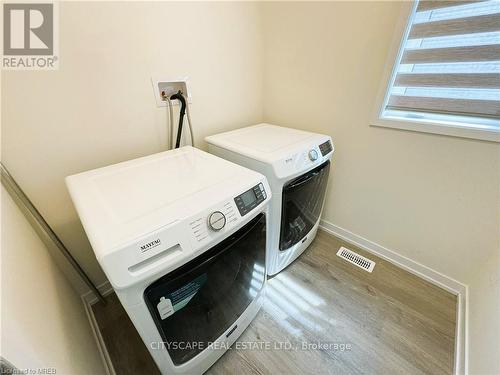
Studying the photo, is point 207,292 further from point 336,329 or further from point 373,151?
point 373,151

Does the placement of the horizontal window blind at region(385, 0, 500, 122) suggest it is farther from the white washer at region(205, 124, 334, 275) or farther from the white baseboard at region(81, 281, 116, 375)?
the white baseboard at region(81, 281, 116, 375)

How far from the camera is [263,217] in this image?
0.86m

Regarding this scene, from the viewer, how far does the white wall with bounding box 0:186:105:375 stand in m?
0.42

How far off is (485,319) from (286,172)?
112 centimetres

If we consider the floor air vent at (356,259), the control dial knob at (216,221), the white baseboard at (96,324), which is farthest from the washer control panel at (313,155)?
the white baseboard at (96,324)

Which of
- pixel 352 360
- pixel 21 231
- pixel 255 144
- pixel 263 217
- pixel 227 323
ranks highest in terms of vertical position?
pixel 255 144

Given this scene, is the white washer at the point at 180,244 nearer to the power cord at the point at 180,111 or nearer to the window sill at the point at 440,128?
the power cord at the point at 180,111

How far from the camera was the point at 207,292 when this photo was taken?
78 centimetres

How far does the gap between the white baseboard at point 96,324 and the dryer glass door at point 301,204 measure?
3.41ft

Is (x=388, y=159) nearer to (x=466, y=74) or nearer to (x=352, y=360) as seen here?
(x=466, y=74)

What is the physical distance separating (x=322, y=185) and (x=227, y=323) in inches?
36.9

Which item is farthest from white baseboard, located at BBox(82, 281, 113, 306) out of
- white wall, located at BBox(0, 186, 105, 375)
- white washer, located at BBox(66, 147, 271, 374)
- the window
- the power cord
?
the window

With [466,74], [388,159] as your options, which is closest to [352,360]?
[388,159]

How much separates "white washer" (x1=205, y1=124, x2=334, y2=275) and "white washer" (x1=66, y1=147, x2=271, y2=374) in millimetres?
169
